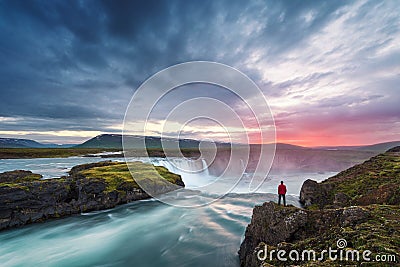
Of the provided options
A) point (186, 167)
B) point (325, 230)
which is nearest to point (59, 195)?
point (325, 230)

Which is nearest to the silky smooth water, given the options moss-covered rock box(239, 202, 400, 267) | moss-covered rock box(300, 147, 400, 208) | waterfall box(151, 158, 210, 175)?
moss-covered rock box(300, 147, 400, 208)

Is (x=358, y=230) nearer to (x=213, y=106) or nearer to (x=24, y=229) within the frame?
(x=213, y=106)

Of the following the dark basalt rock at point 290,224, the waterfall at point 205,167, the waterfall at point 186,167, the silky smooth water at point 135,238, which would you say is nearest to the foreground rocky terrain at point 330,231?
the dark basalt rock at point 290,224

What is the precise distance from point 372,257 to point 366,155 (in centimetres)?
8168

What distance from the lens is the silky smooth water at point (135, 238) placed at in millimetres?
13812

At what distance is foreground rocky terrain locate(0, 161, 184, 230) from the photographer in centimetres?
1888

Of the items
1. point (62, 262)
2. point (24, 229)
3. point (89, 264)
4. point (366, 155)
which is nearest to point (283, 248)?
point (89, 264)

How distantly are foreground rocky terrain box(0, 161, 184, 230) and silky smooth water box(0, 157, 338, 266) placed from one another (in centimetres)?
103

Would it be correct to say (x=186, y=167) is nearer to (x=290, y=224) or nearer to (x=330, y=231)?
(x=290, y=224)

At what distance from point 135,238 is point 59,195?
34.5 ft

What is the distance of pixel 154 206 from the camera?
2481 centimetres

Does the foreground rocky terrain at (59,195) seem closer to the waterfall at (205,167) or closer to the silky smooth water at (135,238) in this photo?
the silky smooth water at (135,238)

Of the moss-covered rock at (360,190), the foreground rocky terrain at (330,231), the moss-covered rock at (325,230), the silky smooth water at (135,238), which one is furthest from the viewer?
the silky smooth water at (135,238)

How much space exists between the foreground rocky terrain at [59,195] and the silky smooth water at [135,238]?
1033 mm
